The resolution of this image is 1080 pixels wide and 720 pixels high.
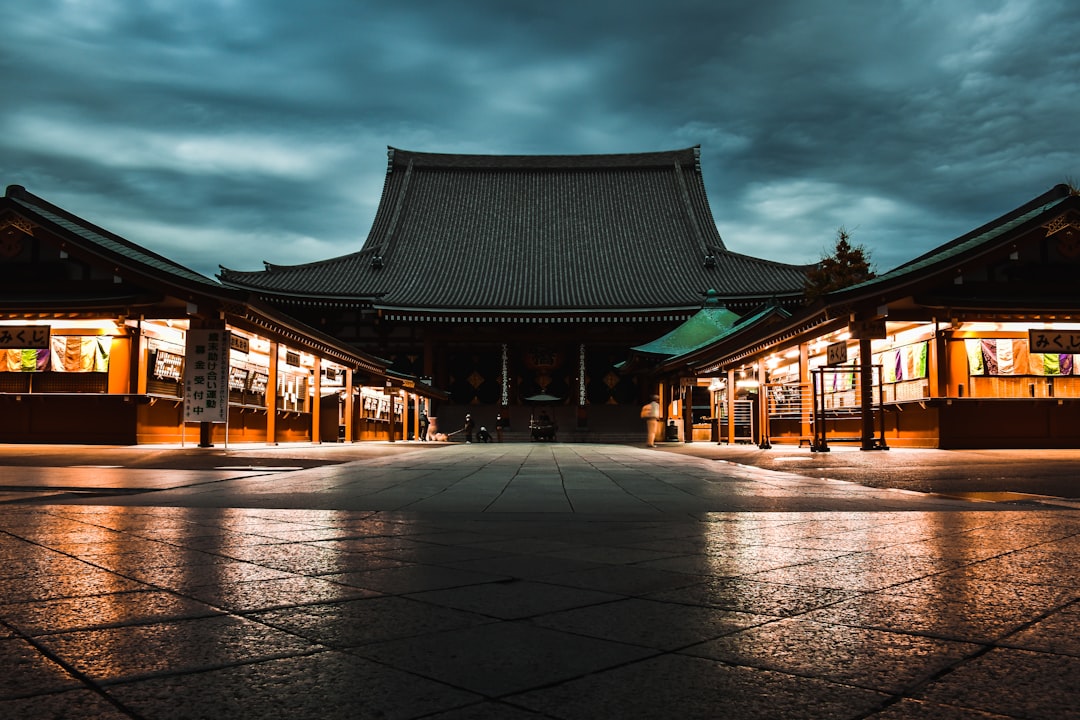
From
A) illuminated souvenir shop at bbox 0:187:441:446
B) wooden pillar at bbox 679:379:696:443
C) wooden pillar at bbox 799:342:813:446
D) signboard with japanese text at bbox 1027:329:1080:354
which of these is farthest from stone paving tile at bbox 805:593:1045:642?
wooden pillar at bbox 679:379:696:443

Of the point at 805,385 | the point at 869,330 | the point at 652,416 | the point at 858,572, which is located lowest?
the point at 858,572

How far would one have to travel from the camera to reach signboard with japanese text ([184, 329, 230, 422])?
13477 mm

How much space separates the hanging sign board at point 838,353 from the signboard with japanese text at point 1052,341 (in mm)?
4715

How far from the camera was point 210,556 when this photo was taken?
301cm

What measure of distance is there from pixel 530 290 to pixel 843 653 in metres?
29.9

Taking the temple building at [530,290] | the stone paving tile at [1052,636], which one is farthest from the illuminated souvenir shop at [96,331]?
the stone paving tile at [1052,636]

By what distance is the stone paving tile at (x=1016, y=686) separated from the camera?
130 centimetres

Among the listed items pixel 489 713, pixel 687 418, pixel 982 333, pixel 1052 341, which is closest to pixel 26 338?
pixel 489 713

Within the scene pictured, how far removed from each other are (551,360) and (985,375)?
59.3ft

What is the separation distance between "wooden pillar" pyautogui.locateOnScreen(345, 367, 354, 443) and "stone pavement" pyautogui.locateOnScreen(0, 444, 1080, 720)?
1944 cm

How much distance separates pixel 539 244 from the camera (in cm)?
3497

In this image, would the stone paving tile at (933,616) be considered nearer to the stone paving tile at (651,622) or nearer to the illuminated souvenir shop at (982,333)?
the stone paving tile at (651,622)

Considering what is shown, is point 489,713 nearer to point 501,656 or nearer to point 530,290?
point 501,656

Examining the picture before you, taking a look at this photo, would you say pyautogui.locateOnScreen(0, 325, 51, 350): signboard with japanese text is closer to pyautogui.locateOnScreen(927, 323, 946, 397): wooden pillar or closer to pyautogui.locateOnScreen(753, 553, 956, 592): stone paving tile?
pyautogui.locateOnScreen(753, 553, 956, 592): stone paving tile
